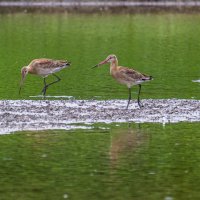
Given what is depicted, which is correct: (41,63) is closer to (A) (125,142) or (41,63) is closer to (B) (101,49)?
(A) (125,142)

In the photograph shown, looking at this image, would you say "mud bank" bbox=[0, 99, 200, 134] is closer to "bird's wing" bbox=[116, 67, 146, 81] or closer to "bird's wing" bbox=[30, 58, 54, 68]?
"bird's wing" bbox=[116, 67, 146, 81]

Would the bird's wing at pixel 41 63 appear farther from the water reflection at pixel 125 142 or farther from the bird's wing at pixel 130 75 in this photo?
the water reflection at pixel 125 142

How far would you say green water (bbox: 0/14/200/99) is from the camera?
32594mm

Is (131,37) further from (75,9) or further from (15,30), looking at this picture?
(75,9)

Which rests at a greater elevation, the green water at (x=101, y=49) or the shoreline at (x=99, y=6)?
the green water at (x=101, y=49)

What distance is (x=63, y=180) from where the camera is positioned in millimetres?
17828

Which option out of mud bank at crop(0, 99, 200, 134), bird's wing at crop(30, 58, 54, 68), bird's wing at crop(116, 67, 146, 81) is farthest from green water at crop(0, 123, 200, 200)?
bird's wing at crop(30, 58, 54, 68)

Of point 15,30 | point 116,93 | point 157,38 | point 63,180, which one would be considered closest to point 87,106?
point 116,93

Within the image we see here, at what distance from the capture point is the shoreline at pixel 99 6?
259 feet

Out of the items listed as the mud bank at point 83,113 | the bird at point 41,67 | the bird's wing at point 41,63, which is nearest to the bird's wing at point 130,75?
the mud bank at point 83,113

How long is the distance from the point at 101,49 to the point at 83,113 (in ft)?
78.9

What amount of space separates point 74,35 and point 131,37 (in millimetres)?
3811

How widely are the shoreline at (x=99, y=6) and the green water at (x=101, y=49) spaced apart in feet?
14.8

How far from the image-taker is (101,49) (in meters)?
49.5
